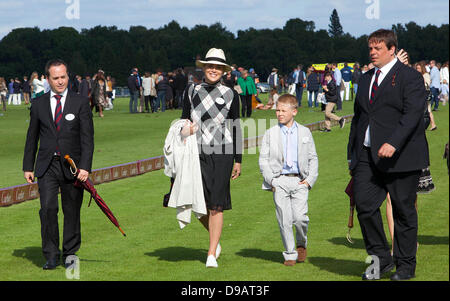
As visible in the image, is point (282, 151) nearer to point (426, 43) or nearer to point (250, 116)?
point (250, 116)

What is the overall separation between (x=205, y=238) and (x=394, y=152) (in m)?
3.55

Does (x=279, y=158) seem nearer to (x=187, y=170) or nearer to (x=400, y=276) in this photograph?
(x=187, y=170)

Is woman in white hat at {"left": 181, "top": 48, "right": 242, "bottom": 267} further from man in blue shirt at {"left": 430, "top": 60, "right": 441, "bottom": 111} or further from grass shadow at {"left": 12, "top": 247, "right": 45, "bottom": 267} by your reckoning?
man in blue shirt at {"left": 430, "top": 60, "right": 441, "bottom": 111}

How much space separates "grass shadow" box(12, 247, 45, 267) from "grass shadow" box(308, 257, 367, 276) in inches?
111

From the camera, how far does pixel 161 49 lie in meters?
173

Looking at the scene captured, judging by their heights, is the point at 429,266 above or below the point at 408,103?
below

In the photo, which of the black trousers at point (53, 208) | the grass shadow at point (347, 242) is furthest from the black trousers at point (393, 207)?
the black trousers at point (53, 208)

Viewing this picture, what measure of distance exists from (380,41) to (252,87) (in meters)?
24.7

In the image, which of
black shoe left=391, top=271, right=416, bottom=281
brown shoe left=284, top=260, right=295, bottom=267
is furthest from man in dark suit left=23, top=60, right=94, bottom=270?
black shoe left=391, top=271, right=416, bottom=281

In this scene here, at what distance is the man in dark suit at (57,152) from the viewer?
791 centimetres

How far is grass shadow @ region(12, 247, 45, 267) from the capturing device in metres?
8.34

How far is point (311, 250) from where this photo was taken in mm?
8742

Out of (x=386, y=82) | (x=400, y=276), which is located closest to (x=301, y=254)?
(x=400, y=276)
